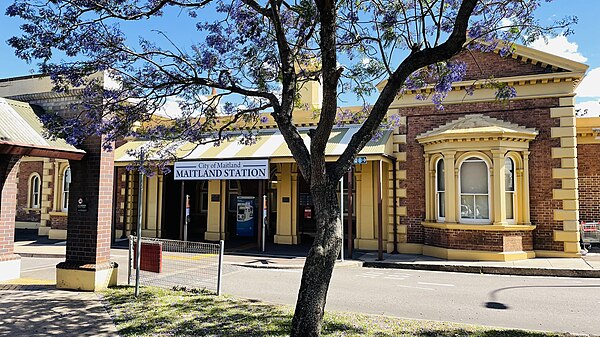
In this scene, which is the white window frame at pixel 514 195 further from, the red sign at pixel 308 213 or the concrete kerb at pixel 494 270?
the red sign at pixel 308 213

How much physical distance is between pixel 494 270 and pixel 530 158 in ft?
13.4

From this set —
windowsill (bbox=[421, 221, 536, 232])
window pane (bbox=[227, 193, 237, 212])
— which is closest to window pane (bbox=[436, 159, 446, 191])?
windowsill (bbox=[421, 221, 536, 232])

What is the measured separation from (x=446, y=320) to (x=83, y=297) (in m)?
6.24

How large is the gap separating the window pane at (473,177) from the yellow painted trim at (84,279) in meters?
10.7

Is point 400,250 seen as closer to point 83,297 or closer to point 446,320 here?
point 446,320

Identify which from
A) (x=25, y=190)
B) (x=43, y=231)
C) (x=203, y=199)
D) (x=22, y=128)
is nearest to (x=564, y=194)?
(x=22, y=128)

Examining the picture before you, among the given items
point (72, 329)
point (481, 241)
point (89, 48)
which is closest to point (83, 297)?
point (72, 329)

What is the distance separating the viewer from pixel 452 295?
923 cm

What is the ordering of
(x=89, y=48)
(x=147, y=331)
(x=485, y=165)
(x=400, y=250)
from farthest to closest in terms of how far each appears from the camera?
1. (x=400, y=250)
2. (x=485, y=165)
3. (x=89, y=48)
4. (x=147, y=331)

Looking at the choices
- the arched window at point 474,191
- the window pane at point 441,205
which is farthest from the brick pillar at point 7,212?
the arched window at point 474,191

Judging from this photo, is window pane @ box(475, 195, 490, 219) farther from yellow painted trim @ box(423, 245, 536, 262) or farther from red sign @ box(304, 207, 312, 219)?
red sign @ box(304, 207, 312, 219)

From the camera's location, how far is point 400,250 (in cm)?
1536

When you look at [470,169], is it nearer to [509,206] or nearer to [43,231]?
[509,206]

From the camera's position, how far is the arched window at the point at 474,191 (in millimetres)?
14023
